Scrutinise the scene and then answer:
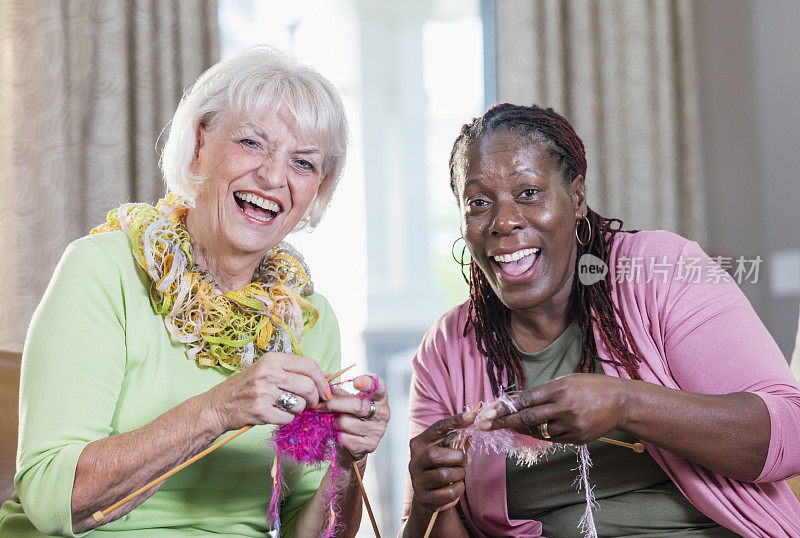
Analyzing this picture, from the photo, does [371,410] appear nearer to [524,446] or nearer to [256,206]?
[524,446]

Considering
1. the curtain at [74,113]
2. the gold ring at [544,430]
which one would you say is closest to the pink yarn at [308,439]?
the gold ring at [544,430]

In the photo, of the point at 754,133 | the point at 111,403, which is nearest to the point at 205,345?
the point at 111,403

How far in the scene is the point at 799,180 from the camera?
305 centimetres

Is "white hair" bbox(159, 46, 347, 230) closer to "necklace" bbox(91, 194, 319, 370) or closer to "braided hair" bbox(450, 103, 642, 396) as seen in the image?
"necklace" bbox(91, 194, 319, 370)

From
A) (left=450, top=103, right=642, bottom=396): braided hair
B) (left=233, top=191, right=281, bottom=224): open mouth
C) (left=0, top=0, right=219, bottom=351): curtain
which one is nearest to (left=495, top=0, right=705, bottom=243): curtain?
(left=0, top=0, right=219, bottom=351): curtain

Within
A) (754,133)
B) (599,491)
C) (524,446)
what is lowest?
(599,491)

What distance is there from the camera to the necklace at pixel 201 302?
1.60m

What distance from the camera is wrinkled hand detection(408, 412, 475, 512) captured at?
4.91 feet

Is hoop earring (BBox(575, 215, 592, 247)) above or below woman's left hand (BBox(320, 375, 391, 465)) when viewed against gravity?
above

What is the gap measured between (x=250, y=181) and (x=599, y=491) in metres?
0.96

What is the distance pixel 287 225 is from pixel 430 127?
209 cm

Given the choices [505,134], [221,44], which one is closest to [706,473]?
[505,134]

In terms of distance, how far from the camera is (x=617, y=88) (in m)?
3.40

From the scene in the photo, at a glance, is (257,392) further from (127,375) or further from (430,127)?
→ (430,127)
